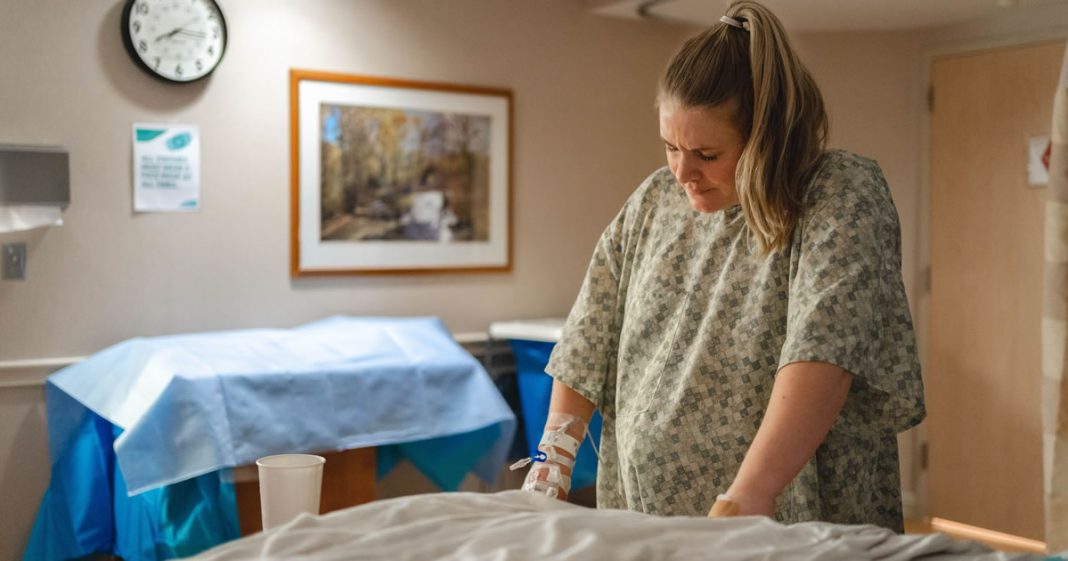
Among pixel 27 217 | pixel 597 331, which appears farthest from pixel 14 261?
pixel 597 331

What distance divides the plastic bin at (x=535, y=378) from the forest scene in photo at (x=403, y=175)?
1.44 ft

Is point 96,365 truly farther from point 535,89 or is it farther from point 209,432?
point 535,89

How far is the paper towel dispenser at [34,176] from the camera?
3102mm

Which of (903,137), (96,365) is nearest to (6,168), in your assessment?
(96,365)

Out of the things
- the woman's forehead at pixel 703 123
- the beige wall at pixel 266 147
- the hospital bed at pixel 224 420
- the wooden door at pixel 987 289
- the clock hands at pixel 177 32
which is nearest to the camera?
the woman's forehead at pixel 703 123

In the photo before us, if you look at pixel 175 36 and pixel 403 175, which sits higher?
pixel 175 36

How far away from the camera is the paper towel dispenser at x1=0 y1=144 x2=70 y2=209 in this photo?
10.2 feet

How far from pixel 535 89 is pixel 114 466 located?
6.80ft

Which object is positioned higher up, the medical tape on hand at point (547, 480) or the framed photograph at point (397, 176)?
the framed photograph at point (397, 176)

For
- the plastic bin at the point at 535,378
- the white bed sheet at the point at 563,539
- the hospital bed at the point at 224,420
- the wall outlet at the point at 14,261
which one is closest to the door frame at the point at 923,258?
the plastic bin at the point at 535,378

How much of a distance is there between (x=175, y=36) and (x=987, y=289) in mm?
3036

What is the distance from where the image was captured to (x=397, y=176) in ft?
12.7

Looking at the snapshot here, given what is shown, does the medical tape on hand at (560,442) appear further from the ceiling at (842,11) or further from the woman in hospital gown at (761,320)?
→ the ceiling at (842,11)

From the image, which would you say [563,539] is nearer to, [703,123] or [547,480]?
[547,480]
